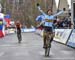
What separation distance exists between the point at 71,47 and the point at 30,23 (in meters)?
98.2

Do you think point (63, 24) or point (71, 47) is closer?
point (71, 47)

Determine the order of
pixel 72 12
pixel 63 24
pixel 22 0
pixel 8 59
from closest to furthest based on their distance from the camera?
pixel 8 59 < pixel 63 24 < pixel 72 12 < pixel 22 0

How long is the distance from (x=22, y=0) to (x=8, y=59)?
395 ft

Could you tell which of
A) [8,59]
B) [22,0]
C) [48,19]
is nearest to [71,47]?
[48,19]

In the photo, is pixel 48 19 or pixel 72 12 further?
pixel 72 12

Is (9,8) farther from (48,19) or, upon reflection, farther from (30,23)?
(48,19)

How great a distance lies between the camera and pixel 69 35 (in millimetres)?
24547

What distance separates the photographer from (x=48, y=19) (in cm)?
1708

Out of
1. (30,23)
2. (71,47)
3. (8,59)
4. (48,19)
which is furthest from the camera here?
(30,23)

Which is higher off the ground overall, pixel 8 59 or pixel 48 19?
pixel 48 19

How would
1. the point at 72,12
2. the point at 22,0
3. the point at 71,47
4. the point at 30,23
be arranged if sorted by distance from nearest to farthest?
the point at 71,47 → the point at 72,12 → the point at 30,23 → the point at 22,0

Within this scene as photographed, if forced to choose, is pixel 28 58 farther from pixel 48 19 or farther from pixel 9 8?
pixel 9 8

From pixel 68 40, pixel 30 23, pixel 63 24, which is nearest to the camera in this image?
pixel 68 40

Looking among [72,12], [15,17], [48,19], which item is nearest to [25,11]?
[15,17]
